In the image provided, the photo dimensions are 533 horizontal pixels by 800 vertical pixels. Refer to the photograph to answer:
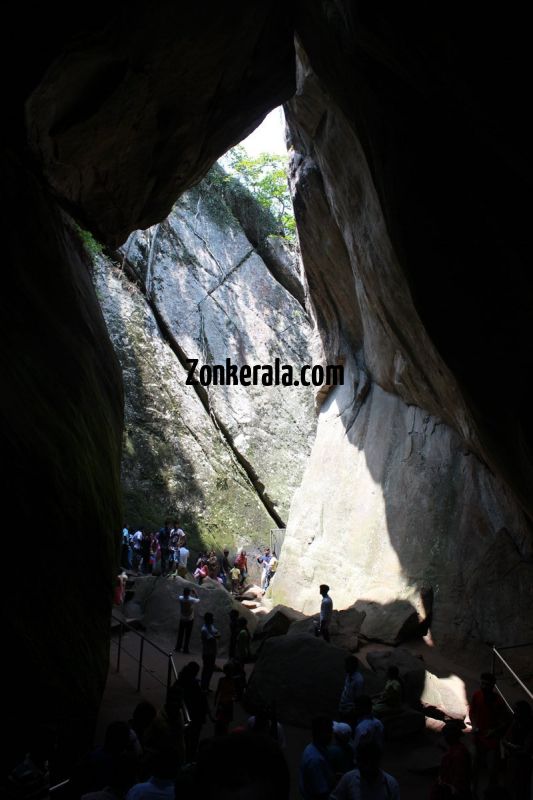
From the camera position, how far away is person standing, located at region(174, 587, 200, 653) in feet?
37.8

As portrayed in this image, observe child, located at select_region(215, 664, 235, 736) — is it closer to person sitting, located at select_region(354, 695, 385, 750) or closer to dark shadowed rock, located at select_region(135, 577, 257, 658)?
person sitting, located at select_region(354, 695, 385, 750)

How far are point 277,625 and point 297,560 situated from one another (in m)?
4.84

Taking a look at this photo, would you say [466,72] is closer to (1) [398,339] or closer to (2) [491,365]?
(2) [491,365]

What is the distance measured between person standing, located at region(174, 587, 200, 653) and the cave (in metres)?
3.20

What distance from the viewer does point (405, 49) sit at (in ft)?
22.8

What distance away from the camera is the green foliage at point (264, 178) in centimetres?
3428

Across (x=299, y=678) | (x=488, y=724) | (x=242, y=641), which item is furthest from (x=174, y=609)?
(x=488, y=724)

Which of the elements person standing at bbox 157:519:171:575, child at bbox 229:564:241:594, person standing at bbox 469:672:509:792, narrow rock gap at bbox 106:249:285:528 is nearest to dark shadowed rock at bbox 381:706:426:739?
person standing at bbox 469:672:509:792

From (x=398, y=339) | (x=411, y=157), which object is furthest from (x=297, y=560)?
(x=411, y=157)

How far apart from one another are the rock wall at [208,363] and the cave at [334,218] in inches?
457

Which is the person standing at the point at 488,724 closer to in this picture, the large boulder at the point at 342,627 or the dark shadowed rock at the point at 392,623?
the large boulder at the point at 342,627

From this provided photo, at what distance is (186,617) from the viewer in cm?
1177

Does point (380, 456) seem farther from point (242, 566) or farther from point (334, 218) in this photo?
point (242, 566)

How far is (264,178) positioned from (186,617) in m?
27.5
